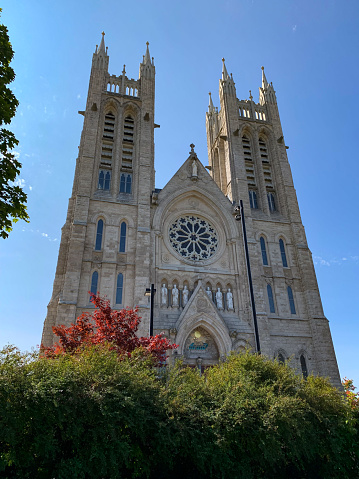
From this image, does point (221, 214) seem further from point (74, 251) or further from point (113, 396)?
point (113, 396)

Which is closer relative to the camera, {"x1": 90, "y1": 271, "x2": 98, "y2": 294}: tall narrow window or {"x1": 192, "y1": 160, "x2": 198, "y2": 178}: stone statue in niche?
{"x1": 90, "y1": 271, "x2": 98, "y2": 294}: tall narrow window

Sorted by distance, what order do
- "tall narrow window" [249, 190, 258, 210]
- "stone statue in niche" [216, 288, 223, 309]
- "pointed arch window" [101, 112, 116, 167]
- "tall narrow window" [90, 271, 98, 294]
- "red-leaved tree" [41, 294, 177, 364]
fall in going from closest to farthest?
"red-leaved tree" [41, 294, 177, 364] → "tall narrow window" [90, 271, 98, 294] → "stone statue in niche" [216, 288, 223, 309] → "pointed arch window" [101, 112, 116, 167] → "tall narrow window" [249, 190, 258, 210]

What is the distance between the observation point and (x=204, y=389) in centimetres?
1005

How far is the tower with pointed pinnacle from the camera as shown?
78.9 feet

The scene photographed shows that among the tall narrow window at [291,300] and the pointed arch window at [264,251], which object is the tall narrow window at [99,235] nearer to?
the pointed arch window at [264,251]

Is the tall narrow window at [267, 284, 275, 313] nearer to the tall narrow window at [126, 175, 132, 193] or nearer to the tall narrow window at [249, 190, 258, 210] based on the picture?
the tall narrow window at [249, 190, 258, 210]

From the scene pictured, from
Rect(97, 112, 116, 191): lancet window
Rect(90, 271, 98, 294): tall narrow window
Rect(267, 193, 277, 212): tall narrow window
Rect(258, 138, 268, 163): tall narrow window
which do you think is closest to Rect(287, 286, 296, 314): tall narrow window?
Rect(267, 193, 277, 212): tall narrow window

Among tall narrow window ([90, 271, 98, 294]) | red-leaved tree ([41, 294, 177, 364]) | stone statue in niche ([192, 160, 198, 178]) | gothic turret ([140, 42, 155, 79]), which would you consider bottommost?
red-leaved tree ([41, 294, 177, 364])

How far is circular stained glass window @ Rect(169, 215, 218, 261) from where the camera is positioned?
25.7 m

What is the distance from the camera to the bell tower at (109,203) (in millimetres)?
22297

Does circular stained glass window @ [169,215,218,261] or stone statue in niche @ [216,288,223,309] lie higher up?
circular stained glass window @ [169,215,218,261]

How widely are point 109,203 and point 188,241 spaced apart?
20.2 ft

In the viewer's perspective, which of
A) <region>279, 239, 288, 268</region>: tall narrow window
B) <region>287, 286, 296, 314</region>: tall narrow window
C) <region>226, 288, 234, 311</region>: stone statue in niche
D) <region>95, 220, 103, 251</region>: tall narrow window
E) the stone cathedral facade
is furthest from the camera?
<region>279, 239, 288, 268</region>: tall narrow window

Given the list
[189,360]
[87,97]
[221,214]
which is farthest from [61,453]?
[87,97]
